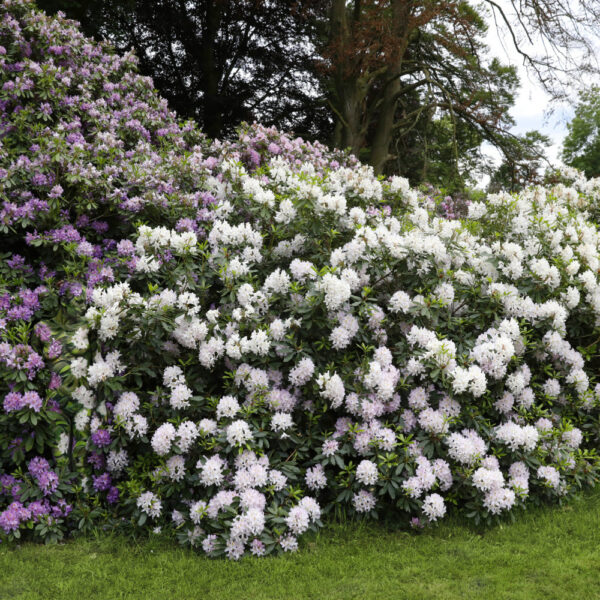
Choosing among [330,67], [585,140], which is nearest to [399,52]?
[330,67]

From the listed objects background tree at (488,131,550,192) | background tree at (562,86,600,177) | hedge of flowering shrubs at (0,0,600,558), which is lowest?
hedge of flowering shrubs at (0,0,600,558)

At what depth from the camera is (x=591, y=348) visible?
4.46 metres

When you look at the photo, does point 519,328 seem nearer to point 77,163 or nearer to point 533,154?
point 77,163

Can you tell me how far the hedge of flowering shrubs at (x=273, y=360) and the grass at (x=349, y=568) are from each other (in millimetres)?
138

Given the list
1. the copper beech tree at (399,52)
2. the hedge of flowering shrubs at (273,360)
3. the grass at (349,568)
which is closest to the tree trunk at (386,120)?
the copper beech tree at (399,52)

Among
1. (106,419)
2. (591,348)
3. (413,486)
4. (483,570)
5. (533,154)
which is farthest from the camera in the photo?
(533,154)

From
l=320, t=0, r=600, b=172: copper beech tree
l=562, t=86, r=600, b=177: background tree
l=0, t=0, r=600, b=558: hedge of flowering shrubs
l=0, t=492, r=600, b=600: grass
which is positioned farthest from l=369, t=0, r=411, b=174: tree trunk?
l=562, t=86, r=600, b=177: background tree

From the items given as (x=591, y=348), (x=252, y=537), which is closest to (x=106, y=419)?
(x=252, y=537)

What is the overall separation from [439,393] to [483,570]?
108 centimetres

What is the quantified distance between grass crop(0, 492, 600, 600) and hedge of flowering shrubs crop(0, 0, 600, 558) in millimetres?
138

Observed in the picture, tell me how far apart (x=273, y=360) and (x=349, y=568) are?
133cm

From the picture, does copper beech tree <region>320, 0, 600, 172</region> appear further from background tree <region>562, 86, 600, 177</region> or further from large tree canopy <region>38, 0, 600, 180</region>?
background tree <region>562, 86, 600, 177</region>

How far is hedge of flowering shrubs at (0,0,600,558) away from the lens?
3.46 metres

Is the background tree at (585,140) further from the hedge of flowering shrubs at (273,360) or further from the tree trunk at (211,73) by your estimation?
the hedge of flowering shrubs at (273,360)
